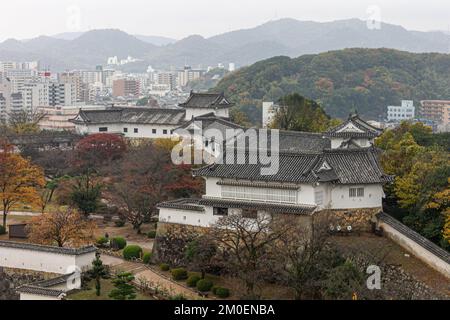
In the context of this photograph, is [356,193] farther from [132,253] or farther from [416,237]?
[132,253]

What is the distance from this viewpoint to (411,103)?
4594 inches

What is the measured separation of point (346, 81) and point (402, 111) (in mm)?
10570

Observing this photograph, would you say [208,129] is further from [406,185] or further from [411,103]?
[411,103]

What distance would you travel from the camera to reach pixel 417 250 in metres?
27.7

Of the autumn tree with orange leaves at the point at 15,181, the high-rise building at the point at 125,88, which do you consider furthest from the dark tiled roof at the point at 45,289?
the high-rise building at the point at 125,88

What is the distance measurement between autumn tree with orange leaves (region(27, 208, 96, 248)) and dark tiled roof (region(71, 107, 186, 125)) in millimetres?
24523

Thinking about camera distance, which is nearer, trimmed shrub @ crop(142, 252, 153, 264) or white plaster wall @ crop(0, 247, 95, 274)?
white plaster wall @ crop(0, 247, 95, 274)

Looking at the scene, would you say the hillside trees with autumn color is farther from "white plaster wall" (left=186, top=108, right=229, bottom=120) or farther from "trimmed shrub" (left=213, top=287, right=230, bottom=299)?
"white plaster wall" (left=186, top=108, right=229, bottom=120)

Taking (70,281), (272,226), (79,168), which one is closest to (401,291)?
(272,226)

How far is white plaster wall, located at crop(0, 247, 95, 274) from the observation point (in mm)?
30188

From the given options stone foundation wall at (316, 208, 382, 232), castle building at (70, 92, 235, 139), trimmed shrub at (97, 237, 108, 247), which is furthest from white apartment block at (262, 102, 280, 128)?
stone foundation wall at (316, 208, 382, 232)

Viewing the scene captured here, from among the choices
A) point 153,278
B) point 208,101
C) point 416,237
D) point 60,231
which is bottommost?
point 153,278

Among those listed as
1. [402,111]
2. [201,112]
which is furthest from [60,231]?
[402,111]

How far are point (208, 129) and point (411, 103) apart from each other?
75.9m
